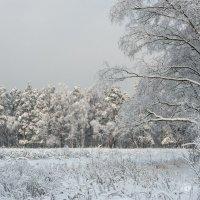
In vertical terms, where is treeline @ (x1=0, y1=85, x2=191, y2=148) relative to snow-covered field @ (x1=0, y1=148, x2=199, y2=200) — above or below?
above

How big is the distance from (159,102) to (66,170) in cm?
678

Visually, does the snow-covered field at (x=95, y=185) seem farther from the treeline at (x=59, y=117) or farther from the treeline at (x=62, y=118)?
the treeline at (x=59, y=117)

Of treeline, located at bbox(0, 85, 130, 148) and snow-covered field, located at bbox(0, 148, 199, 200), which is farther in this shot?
treeline, located at bbox(0, 85, 130, 148)

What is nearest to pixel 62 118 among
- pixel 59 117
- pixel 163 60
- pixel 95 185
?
pixel 59 117

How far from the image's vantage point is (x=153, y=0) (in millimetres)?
15586

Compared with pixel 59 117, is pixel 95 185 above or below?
below

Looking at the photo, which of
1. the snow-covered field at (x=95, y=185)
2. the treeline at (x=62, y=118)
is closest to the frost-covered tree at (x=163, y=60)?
the snow-covered field at (x=95, y=185)

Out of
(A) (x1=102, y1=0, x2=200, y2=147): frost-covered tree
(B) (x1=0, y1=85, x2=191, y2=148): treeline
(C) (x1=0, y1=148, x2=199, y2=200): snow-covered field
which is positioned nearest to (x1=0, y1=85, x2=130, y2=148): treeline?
(B) (x1=0, y1=85, x2=191, y2=148): treeline

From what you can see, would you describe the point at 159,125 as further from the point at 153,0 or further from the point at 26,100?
the point at 26,100

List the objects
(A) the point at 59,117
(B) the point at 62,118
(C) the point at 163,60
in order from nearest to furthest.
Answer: (C) the point at 163,60 < (B) the point at 62,118 < (A) the point at 59,117

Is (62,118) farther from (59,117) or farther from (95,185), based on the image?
(95,185)

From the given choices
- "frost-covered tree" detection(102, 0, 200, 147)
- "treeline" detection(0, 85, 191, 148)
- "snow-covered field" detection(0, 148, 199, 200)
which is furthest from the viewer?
"treeline" detection(0, 85, 191, 148)

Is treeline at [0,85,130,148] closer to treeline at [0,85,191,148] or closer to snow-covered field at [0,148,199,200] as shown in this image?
treeline at [0,85,191,148]

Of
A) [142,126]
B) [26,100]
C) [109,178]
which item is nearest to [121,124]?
[142,126]
